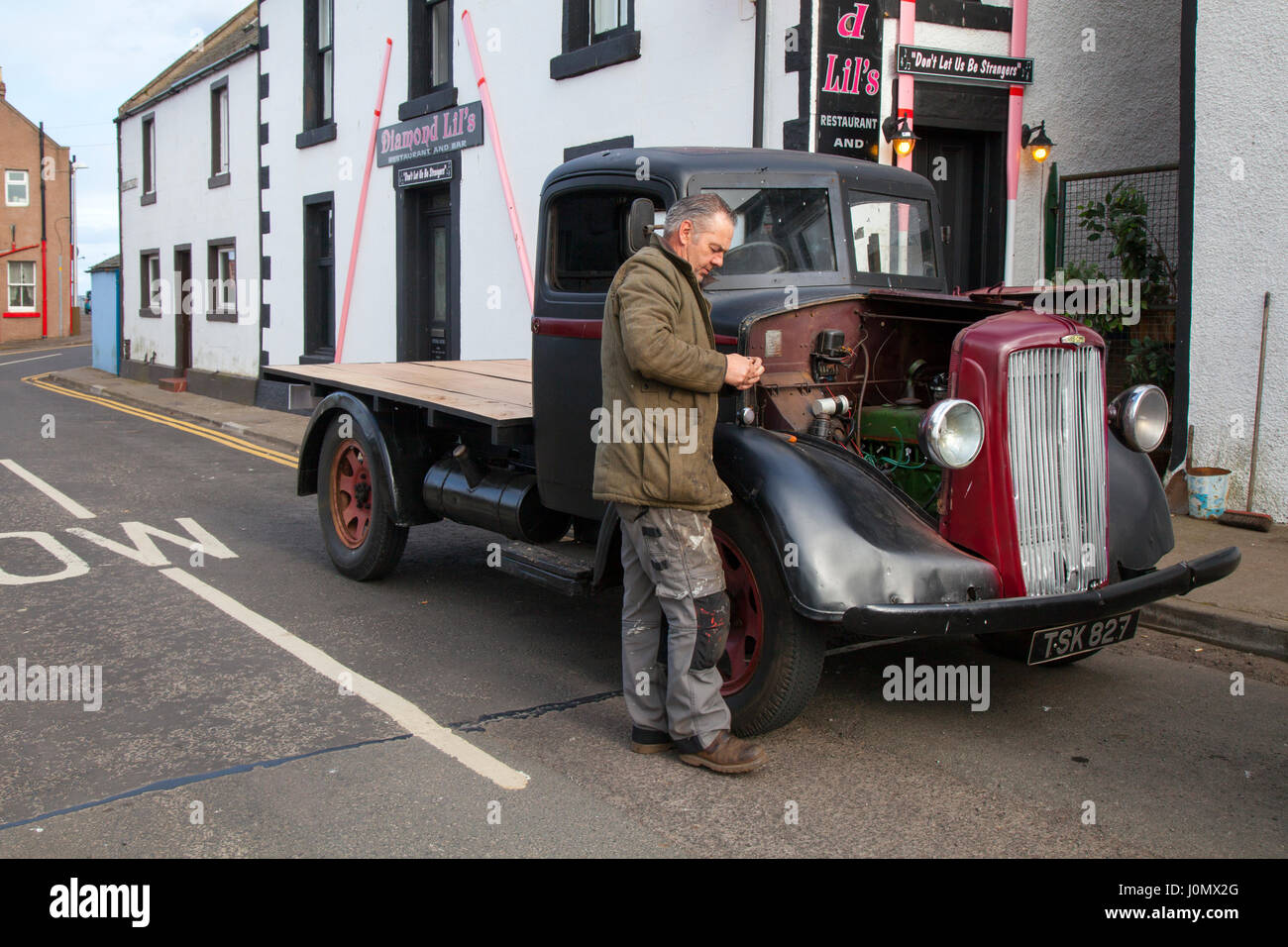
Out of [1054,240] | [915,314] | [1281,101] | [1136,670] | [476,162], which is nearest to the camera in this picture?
[915,314]

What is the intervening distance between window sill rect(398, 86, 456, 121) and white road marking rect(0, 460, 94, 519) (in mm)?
6250

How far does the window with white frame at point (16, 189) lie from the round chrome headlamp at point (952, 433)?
1903 inches

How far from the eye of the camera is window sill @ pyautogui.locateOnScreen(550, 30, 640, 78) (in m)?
10.7

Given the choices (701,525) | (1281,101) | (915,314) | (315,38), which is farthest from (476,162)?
(701,525)

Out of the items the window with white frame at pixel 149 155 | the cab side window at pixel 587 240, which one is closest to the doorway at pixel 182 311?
the window with white frame at pixel 149 155

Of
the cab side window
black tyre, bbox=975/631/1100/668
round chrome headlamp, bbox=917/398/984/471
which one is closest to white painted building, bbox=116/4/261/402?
the cab side window

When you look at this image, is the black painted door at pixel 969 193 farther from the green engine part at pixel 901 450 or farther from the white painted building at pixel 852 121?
the green engine part at pixel 901 450

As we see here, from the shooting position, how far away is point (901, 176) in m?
5.70

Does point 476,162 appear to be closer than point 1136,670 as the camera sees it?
No

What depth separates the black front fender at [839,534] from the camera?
3918 mm

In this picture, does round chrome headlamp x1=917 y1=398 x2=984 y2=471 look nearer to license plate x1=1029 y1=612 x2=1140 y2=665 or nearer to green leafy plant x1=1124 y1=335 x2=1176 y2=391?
license plate x1=1029 y1=612 x2=1140 y2=665

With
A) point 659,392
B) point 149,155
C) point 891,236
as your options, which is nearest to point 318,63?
point 149,155

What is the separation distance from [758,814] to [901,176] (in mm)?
3377
